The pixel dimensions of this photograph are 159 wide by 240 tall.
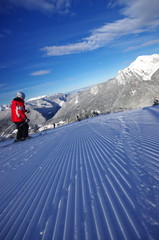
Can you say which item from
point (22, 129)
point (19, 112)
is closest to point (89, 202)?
point (19, 112)

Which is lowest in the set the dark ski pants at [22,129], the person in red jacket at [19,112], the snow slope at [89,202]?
the snow slope at [89,202]

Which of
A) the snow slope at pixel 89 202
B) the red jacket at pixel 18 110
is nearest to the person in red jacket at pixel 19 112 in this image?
the red jacket at pixel 18 110

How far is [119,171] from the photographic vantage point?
2760 millimetres

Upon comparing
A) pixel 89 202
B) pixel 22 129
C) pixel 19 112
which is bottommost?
pixel 89 202

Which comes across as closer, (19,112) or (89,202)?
(89,202)

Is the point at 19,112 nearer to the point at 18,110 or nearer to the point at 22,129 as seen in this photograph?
the point at 18,110

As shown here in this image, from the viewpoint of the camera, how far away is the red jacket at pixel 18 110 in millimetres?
9336

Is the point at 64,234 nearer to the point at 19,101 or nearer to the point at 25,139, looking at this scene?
the point at 19,101

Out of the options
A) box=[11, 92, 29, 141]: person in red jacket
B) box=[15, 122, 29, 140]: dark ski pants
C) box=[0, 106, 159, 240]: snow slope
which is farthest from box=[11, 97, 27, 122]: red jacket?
box=[0, 106, 159, 240]: snow slope

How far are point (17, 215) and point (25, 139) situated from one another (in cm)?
899

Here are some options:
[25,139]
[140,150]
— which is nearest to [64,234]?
[140,150]

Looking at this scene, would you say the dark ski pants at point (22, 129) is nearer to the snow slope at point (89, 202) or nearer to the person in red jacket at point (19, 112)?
the person in red jacket at point (19, 112)

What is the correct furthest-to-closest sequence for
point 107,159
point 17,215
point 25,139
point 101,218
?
point 25,139 → point 107,159 → point 17,215 → point 101,218

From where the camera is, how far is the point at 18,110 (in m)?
9.51
